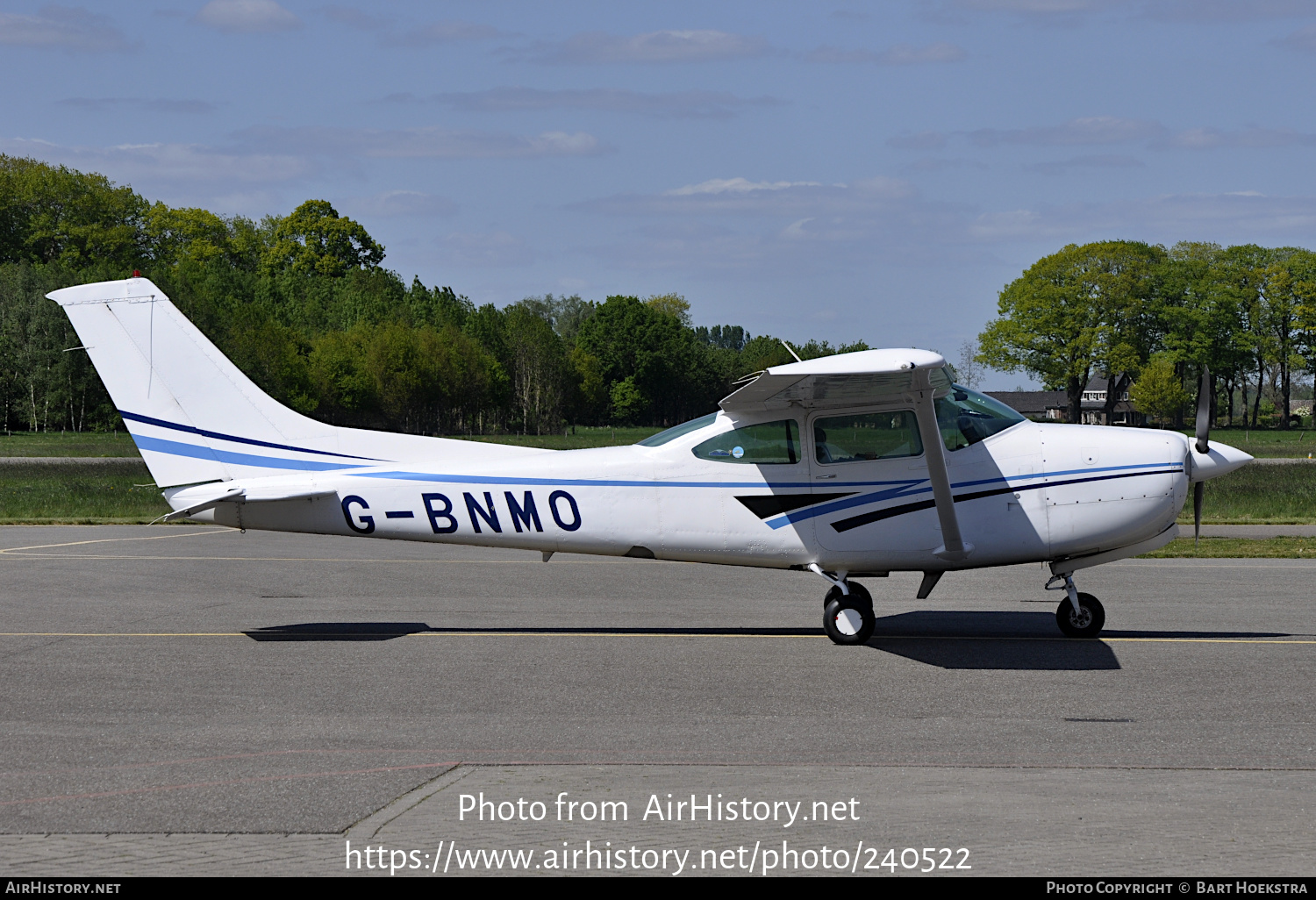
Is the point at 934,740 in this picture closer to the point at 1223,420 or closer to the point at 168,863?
the point at 168,863

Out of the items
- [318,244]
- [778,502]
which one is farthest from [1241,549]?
[318,244]

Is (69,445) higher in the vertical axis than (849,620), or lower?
higher

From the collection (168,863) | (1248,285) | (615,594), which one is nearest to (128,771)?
(168,863)

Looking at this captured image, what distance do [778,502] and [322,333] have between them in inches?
3253

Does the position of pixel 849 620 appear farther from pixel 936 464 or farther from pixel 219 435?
pixel 219 435

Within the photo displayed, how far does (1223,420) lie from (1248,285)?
37.6 metres

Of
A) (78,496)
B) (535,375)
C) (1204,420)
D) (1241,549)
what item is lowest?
(1241,549)

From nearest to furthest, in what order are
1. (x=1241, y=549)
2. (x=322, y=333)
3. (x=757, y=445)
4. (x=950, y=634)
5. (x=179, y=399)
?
1. (x=757, y=445)
2. (x=179, y=399)
3. (x=950, y=634)
4. (x=1241, y=549)
5. (x=322, y=333)

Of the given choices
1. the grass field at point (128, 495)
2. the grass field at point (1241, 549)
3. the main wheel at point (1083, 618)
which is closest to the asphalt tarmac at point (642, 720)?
the main wheel at point (1083, 618)

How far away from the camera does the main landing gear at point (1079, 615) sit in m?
11.1

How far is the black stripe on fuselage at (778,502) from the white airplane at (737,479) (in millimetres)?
15

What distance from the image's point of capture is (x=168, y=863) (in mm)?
5027

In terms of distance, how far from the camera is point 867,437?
1077 cm

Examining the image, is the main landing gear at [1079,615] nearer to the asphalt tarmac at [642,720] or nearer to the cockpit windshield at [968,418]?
the asphalt tarmac at [642,720]
